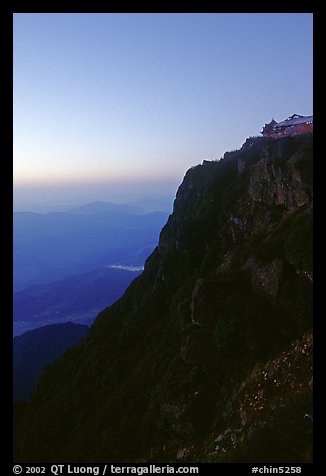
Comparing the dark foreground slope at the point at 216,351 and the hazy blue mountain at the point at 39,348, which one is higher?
the dark foreground slope at the point at 216,351

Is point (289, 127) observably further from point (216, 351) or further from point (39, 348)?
point (39, 348)

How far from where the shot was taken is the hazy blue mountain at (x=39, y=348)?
108m

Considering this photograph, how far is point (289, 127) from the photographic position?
49.3m

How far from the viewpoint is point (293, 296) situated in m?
18.4

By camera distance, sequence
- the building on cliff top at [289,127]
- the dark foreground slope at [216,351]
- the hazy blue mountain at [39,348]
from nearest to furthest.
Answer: the dark foreground slope at [216,351] < the building on cliff top at [289,127] < the hazy blue mountain at [39,348]

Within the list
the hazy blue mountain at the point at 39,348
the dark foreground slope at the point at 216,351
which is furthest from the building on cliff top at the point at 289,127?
the hazy blue mountain at the point at 39,348

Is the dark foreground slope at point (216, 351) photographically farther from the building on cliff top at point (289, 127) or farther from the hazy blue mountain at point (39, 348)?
the hazy blue mountain at point (39, 348)

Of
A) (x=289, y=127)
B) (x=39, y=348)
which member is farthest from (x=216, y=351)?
(x=39, y=348)

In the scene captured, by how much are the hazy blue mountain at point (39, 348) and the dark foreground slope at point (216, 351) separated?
70.9m
